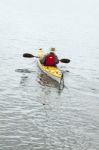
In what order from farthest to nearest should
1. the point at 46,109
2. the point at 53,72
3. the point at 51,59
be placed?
1. the point at 51,59
2. the point at 53,72
3. the point at 46,109

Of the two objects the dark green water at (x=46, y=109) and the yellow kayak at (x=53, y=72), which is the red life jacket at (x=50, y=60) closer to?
the yellow kayak at (x=53, y=72)

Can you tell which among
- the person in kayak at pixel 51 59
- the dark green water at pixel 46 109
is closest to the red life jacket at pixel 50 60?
the person in kayak at pixel 51 59

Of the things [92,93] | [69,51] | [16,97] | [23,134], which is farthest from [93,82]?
[69,51]

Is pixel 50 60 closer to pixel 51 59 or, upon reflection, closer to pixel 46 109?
pixel 51 59

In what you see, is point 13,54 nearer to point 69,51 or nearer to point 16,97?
point 69,51

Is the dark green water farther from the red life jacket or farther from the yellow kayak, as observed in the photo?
the red life jacket

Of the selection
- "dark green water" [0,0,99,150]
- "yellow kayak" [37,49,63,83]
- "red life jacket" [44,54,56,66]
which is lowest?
"dark green water" [0,0,99,150]

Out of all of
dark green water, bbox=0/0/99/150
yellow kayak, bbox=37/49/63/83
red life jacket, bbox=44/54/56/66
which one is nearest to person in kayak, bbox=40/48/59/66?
red life jacket, bbox=44/54/56/66

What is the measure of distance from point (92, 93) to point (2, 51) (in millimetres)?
20820

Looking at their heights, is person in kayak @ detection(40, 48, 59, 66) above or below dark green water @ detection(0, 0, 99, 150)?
above

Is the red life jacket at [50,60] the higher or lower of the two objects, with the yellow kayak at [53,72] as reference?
higher

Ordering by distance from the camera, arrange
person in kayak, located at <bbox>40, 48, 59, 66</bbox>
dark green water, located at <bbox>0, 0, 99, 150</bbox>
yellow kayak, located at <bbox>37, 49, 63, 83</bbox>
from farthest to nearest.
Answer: person in kayak, located at <bbox>40, 48, 59, 66</bbox>
yellow kayak, located at <bbox>37, 49, 63, 83</bbox>
dark green water, located at <bbox>0, 0, 99, 150</bbox>

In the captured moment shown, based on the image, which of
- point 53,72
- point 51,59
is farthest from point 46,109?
point 51,59

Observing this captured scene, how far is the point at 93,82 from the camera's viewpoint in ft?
108
